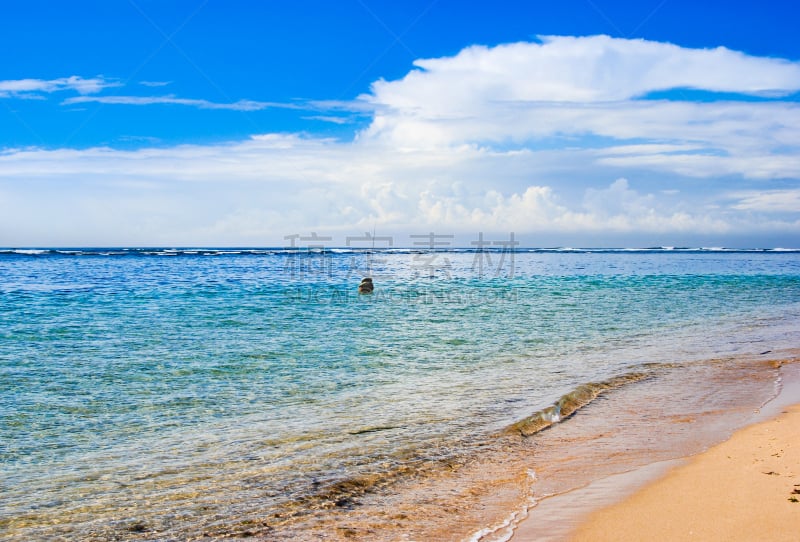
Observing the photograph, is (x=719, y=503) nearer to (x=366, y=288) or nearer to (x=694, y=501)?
(x=694, y=501)

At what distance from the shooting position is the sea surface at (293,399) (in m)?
5.82

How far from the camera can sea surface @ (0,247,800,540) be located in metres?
5.82

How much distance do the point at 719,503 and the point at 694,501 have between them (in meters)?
0.21

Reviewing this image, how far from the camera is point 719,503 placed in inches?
211

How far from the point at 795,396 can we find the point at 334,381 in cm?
818

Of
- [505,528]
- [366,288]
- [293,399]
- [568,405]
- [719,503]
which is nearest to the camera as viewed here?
[505,528]

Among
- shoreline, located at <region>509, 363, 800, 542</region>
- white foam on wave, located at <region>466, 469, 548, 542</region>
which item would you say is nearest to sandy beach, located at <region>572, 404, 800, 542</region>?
shoreline, located at <region>509, 363, 800, 542</region>

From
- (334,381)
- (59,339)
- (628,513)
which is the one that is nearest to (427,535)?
(628,513)

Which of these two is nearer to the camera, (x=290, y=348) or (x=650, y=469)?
(x=650, y=469)

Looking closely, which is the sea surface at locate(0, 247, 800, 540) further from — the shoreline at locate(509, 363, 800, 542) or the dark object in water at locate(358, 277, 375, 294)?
the dark object in water at locate(358, 277, 375, 294)

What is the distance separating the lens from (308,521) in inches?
216

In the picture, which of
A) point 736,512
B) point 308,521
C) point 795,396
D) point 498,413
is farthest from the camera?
point 795,396

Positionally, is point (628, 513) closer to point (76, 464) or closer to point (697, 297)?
point (76, 464)

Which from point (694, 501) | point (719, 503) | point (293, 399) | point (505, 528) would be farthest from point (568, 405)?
point (505, 528)
